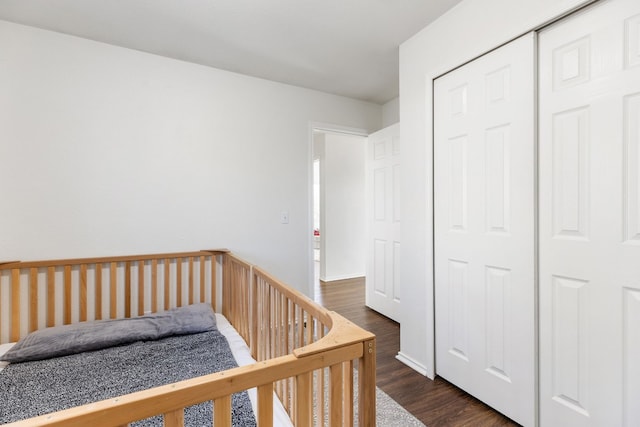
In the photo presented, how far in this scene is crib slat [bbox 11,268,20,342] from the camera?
73.1 inches

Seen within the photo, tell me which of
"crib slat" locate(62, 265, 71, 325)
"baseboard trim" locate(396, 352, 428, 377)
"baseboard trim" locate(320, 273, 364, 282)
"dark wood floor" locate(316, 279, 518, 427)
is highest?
"crib slat" locate(62, 265, 71, 325)

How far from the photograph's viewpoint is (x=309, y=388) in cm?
80

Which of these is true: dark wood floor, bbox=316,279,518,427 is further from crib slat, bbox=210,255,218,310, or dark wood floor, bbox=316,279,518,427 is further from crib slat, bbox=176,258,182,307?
crib slat, bbox=176,258,182,307

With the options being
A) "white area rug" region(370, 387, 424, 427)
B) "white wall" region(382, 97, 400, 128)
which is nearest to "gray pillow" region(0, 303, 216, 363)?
"white area rug" region(370, 387, 424, 427)

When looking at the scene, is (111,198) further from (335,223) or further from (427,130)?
(335,223)

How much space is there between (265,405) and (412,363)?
1669 mm

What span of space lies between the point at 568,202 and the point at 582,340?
61cm

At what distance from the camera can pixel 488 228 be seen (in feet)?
5.35

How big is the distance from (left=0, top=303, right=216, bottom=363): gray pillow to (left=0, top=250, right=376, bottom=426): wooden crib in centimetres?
28

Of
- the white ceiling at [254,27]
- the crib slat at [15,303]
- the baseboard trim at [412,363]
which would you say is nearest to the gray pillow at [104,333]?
the crib slat at [15,303]

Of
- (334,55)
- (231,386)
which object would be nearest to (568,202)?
(231,386)

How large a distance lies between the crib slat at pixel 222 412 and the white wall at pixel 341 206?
3892mm

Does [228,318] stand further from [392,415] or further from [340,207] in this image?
[340,207]

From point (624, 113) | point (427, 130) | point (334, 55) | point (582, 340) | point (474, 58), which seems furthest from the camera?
point (334, 55)
